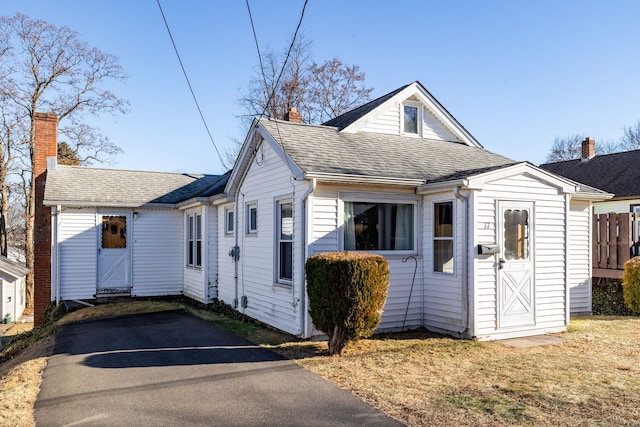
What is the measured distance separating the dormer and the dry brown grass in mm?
5429

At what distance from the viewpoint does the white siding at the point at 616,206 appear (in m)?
20.6

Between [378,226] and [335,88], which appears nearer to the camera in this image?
[378,226]

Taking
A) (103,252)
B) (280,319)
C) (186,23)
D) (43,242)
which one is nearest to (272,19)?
(186,23)

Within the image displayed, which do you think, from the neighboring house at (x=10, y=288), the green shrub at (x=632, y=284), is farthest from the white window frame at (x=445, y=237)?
the neighboring house at (x=10, y=288)

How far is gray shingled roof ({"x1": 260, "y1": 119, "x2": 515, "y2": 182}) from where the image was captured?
9328mm

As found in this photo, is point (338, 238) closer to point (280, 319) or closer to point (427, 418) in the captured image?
point (280, 319)

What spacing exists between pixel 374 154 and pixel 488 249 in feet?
10.4

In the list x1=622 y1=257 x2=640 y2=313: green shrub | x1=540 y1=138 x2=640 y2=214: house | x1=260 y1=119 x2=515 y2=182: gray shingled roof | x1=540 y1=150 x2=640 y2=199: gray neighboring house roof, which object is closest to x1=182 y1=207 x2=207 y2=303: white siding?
x1=260 y1=119 x2=515 y2=182: gray shingled roof

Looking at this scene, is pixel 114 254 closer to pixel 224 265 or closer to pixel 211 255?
pixel 211 255

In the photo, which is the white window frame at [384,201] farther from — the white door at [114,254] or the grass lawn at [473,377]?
the white door at [114,254]

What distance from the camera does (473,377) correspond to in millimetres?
6613

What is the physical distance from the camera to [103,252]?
15.0 meters

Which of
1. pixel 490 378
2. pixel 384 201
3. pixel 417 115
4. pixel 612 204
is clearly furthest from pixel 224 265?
pixel 612 204

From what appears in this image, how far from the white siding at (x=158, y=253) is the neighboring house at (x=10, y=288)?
8840mm
